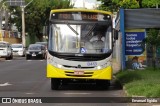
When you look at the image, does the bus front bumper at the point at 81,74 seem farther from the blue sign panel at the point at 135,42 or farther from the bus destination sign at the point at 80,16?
the blue sign panel at the point at 135,42

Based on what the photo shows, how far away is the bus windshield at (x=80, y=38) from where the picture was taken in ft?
66.4

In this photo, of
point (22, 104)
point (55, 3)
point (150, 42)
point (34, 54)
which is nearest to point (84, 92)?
point (22, 104)

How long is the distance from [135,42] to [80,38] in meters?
9.05

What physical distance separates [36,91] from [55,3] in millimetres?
77831

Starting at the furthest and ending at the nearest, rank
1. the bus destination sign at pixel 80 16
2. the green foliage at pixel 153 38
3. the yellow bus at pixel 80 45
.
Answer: the green foliage at pixel 153 38
the bus destination sign at pixel 80 16
the yellow bus at pixel 80 45

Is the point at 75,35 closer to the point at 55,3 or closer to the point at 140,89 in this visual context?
the point at 140,89

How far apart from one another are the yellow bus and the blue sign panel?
8431mm

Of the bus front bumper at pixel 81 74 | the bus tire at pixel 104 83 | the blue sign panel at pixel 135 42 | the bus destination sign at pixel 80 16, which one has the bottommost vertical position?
the bus tire at pixel 104 83

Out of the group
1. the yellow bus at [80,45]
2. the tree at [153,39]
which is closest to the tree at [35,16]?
the tree at [153,39]

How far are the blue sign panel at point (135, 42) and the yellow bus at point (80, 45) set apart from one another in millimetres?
8431

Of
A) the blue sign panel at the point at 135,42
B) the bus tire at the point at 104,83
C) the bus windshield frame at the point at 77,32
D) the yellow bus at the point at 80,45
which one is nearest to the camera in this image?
Result: the yellow bus at the point at 80,45

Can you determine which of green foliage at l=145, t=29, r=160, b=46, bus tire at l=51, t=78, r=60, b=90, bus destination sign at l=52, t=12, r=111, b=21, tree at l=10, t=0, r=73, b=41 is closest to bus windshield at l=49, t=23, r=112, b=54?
bus destination sign at l=52, t=12, r=111, b=21

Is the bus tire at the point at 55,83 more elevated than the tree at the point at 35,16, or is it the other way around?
the tree at the point at 35,16

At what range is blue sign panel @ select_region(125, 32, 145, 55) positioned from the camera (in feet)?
94.8
